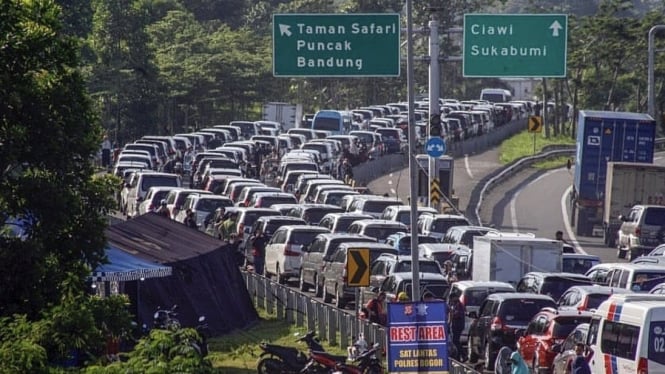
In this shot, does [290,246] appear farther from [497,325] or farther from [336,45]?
[497,325]

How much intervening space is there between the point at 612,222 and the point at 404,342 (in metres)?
28.6

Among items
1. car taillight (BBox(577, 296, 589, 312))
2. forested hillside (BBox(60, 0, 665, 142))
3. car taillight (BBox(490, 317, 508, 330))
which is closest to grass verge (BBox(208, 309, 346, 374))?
car taillight (BBox(490, 317, 508, 330))

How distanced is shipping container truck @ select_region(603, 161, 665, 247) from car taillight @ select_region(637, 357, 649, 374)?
88.4 feet

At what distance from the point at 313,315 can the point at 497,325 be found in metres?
5.63

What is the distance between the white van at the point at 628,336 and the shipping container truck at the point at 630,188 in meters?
25.3

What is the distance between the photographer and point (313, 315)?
3081cm

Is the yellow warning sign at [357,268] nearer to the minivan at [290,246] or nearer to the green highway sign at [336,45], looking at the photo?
the minivan at [290,246]

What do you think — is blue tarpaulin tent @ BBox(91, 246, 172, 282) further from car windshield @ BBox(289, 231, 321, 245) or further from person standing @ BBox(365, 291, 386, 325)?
car windshield @ BBox(289, 231, 321, 245)

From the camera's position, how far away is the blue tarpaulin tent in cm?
2503

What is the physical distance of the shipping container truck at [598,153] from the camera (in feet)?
167

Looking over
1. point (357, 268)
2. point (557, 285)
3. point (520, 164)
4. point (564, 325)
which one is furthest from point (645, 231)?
point (520, 164)

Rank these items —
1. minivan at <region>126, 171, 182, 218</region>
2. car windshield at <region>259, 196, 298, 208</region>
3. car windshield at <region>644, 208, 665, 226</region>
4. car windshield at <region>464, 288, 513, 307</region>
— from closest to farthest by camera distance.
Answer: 1. car windshield at <region>464, 288, 513, 307</region>
2. car windshield at <region>644, 208, 665, 226</region>
3. car windshield at <region>259, 196, 298, 208</region>
4. minivan at <region>126, 171, 182, 218</region>

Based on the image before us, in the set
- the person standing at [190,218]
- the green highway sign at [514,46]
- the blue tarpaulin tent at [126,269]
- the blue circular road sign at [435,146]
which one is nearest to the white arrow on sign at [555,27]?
the green highway sign at [514,46]

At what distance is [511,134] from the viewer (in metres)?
89.6
